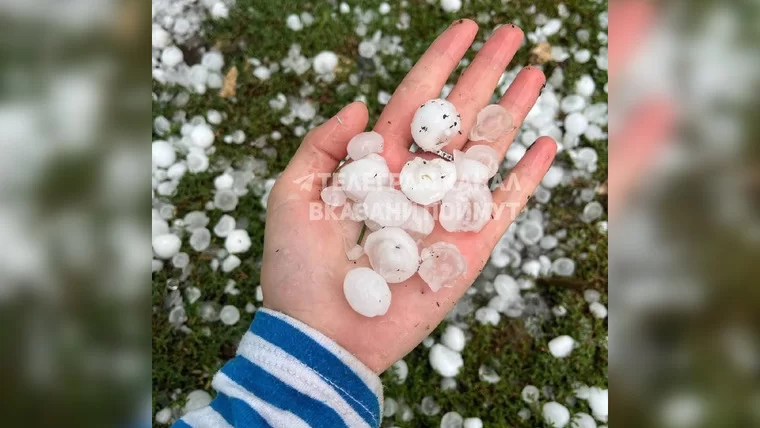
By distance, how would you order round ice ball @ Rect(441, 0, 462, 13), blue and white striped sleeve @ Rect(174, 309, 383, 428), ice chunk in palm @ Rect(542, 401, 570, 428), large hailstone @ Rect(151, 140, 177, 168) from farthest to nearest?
1. round ice ball @ Rect(441, 0, 462, 13)
2. large hailstone @ Rect(151, 140, 177, 168)
3. ice chunk in palm @ Rect(542, 401, 570, 428)
4. blue and white striped sleeve @ Rect(174, 309, 383, 428)

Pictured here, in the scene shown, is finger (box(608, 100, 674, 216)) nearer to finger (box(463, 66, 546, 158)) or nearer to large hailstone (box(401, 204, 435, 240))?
finger (box(463, 66, 546, 158))

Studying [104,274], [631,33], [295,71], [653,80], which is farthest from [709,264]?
[295,71]

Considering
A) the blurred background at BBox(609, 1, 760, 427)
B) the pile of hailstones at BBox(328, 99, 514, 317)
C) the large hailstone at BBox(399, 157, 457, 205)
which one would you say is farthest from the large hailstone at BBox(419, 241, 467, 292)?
the blurred background at BBox(609, 1, 760, 427)

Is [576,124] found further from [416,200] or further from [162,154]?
[162,154]

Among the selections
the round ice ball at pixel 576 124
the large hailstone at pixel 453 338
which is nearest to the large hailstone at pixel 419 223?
the large hailstone at pixel 453 338

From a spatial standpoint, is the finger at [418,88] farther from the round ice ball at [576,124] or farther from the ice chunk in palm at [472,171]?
the round ice ball at [576,124]

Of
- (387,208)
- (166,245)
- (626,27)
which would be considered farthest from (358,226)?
(626,27)
